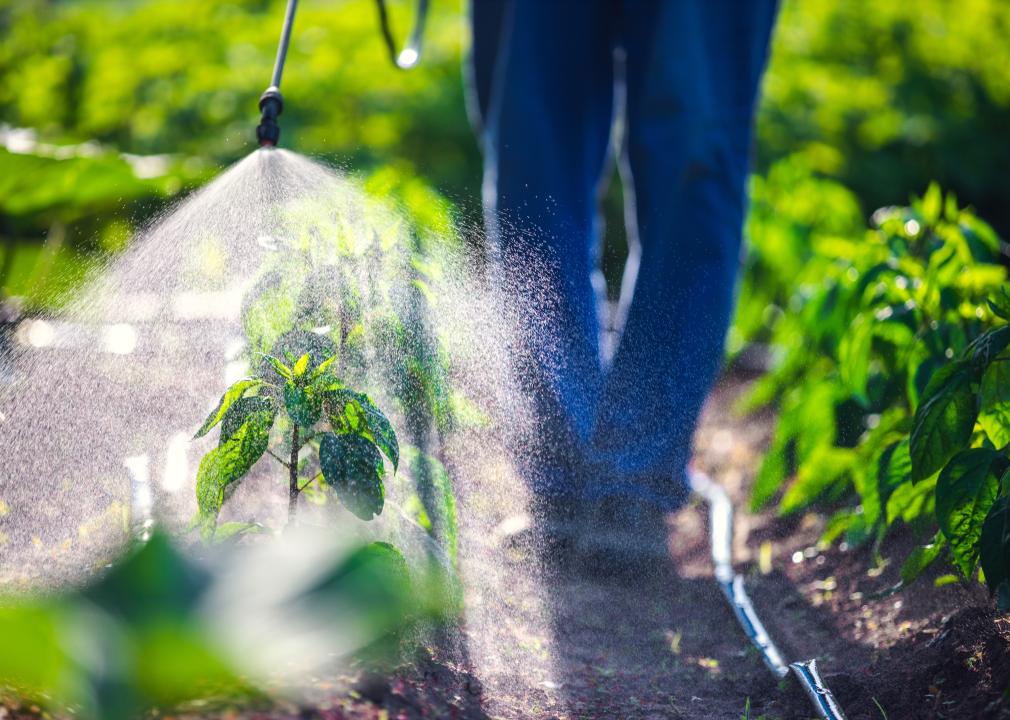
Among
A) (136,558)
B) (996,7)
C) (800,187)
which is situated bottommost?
(136,558)

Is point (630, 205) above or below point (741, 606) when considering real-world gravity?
above

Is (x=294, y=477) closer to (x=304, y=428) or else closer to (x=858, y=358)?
(x=304, y=428)

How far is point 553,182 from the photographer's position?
2289 millimetres

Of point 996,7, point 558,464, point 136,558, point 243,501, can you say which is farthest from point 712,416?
point 996,7

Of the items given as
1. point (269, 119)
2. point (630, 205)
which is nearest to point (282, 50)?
point (269, 119)

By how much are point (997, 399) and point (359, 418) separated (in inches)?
30.9

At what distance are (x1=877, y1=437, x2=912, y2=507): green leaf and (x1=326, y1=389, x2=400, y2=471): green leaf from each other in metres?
0.74

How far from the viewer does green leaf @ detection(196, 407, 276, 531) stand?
1.17 metres

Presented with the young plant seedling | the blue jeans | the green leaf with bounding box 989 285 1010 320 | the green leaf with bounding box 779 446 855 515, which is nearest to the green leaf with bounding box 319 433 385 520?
the young plant seedling

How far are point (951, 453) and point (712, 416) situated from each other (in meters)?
1.66

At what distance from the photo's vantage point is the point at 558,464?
6.06ft

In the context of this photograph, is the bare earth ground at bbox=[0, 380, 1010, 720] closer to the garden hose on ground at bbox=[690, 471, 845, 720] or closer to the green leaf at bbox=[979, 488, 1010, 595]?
the garden hose on ground at bbox=[690, 471, 845, 720]

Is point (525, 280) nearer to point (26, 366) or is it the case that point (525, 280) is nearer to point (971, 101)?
point (26, 366)

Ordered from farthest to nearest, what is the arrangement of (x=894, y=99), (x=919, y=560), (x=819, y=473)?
(x=894, y=99) → (x=819, y=473) → (x=919, y=560)
